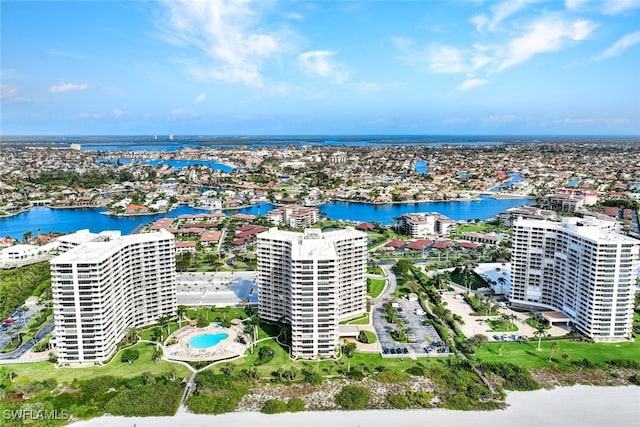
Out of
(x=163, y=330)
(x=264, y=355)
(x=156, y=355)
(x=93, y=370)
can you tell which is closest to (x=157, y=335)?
(x=163, y=330)

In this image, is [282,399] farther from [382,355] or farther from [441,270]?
[441,270]

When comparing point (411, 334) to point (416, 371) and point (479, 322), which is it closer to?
point (416, 371)

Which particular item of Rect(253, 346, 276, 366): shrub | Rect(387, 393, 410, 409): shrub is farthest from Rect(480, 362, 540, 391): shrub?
Rect(253, 346, 276, 366): shrub

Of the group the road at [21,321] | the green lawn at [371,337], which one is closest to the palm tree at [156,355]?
the road at [21,321]

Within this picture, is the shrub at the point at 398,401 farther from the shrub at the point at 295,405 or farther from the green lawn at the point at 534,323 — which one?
the green lawn at the point at 534,323

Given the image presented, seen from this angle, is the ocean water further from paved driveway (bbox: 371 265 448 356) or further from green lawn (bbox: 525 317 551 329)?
green lawn (bbox: 525 317 551 329)

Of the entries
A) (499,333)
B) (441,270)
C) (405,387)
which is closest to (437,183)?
(441,270)
